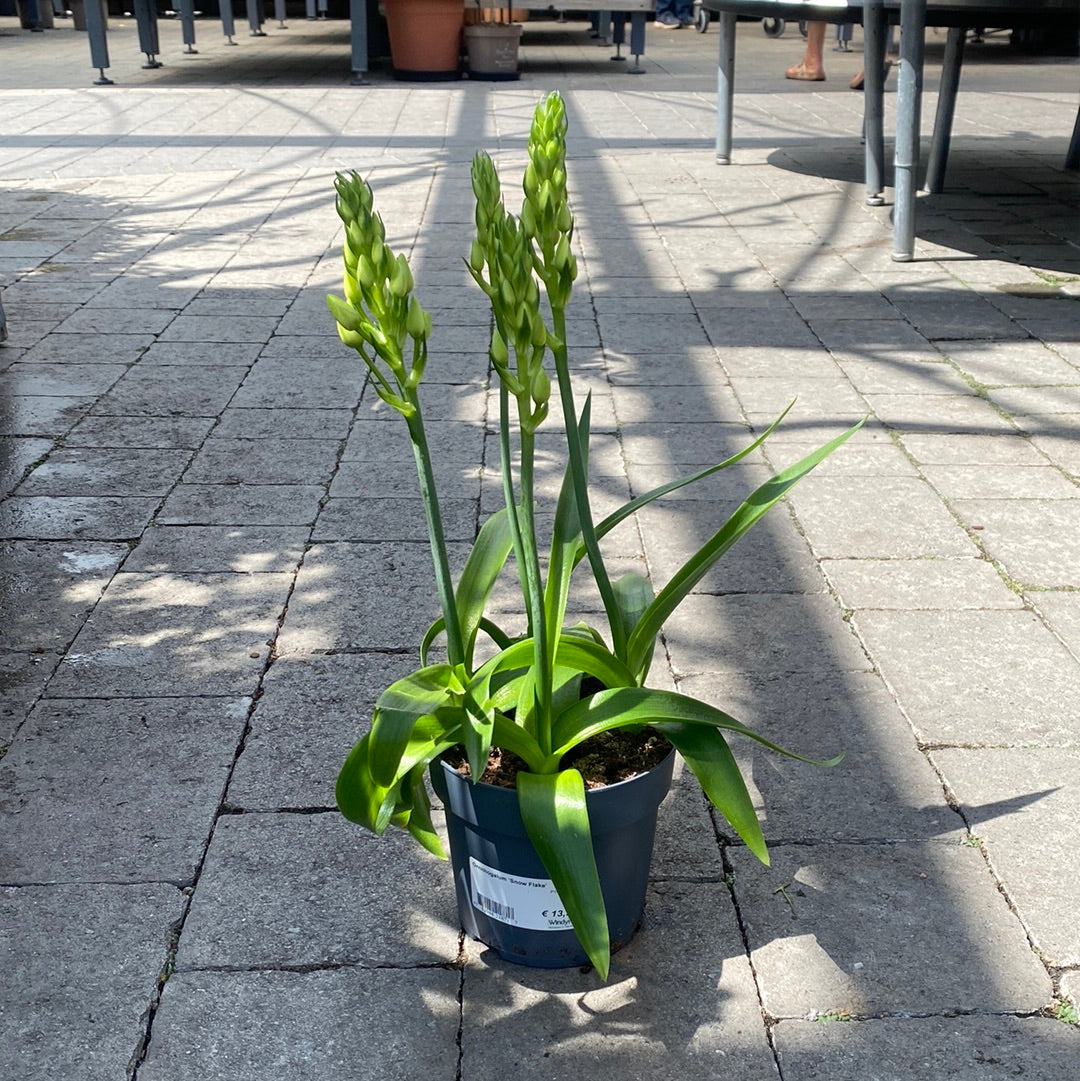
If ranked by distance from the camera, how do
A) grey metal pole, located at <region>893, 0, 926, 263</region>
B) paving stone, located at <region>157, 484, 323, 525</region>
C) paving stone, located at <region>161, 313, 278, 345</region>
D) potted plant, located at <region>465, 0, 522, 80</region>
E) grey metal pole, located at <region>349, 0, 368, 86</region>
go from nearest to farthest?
paving stone, located at <region>157, 484, 323, 525</region>, paving stone, located at <region>161, 313, 278, 345</region>, grey metal pole, located at <region>893, 0, 926, 263</region>, grey metal pole, located at <region>349, 0, 368, 86</region>, potted plant, located at <region>465, 0, 522, 80</region>

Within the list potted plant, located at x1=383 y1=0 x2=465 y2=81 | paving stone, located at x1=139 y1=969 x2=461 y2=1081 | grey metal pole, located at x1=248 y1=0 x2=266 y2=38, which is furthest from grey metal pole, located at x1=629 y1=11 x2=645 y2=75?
paving stone, located at x1=139 y1=969 x2=461 y2=1081

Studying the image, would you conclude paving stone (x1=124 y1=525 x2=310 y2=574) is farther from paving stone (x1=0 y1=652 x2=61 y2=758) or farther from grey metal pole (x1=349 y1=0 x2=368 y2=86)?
grey metal pole (x1=349 y1=0 x2=368 y2=86)

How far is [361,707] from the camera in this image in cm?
247

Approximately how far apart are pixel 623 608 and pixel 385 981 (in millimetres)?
655

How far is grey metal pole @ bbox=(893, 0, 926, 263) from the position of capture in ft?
16.9

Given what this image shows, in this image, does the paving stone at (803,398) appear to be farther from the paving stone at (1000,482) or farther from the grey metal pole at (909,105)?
the grey metal pole at (909,105)

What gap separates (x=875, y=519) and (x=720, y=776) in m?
1.74

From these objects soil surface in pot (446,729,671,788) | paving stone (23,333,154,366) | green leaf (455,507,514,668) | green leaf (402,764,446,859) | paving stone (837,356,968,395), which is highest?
green leaf (455,507,514,668)

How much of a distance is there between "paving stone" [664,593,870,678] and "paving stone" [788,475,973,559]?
0.30 metres

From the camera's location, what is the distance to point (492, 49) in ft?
37.5

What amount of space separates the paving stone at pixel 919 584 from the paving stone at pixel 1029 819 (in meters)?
0.58

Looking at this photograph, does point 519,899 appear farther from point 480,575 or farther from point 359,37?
point 359,37

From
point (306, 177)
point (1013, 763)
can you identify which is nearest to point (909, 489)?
point (1013, 763)

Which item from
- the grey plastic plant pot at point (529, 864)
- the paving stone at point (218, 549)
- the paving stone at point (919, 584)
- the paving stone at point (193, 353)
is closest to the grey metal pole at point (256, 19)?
the paving stone at point (193, 353)
